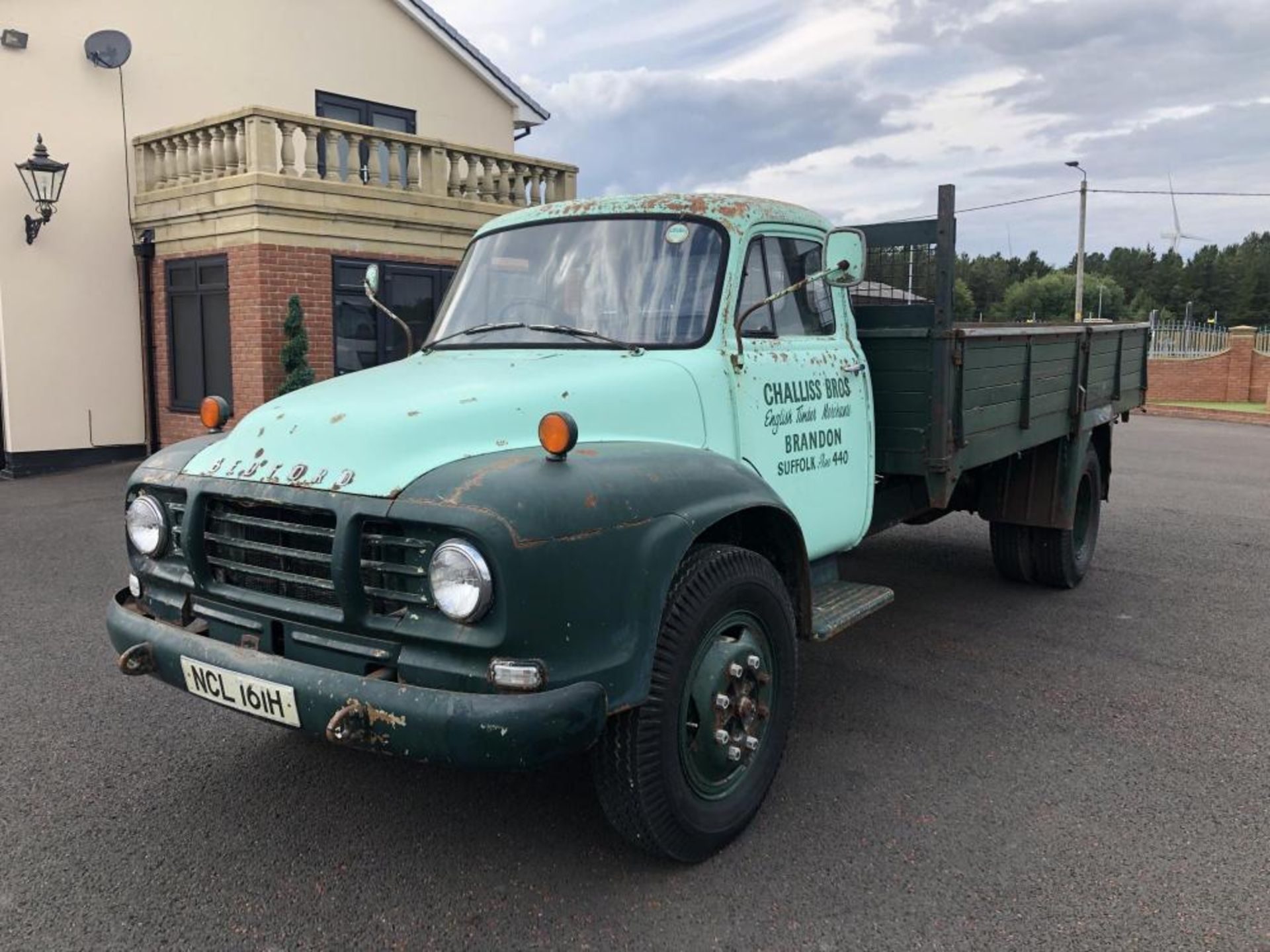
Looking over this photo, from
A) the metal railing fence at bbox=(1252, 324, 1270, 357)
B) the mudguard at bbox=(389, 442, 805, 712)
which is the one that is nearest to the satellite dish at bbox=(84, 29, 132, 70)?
the mudguard at bbox=(389, 442, 805, 712)

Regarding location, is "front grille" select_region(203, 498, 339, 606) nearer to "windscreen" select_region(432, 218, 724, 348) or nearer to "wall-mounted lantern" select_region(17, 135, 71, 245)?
"windscreen" select_region(432, 218, 724, 348)

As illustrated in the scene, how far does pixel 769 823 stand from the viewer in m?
3.50

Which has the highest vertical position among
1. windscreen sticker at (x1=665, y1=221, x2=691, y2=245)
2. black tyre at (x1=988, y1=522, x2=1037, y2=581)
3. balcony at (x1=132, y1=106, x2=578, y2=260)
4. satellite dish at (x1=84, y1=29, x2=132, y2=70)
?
satellite dish at (x1=84, y1=29, x2=132, y2=70)

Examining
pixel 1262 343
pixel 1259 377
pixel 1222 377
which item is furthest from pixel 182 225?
pixel 1262 343

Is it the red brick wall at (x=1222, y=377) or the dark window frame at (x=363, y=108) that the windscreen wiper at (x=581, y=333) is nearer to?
the dark window frame at (x=363, y=108)

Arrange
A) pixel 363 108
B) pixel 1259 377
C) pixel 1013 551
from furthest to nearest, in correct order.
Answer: pixel 1259 377
pixel 363 108
pixel 1013 551

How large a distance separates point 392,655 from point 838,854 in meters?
1.60

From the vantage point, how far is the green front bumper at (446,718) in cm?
253

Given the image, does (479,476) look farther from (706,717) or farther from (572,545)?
(706,717)

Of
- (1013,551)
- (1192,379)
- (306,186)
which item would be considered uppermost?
(306,186)

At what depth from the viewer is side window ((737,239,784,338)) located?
3.89 metres

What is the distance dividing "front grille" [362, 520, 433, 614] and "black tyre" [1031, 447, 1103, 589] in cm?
497

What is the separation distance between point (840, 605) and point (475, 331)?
5.99ft

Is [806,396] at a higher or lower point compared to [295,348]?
lower
